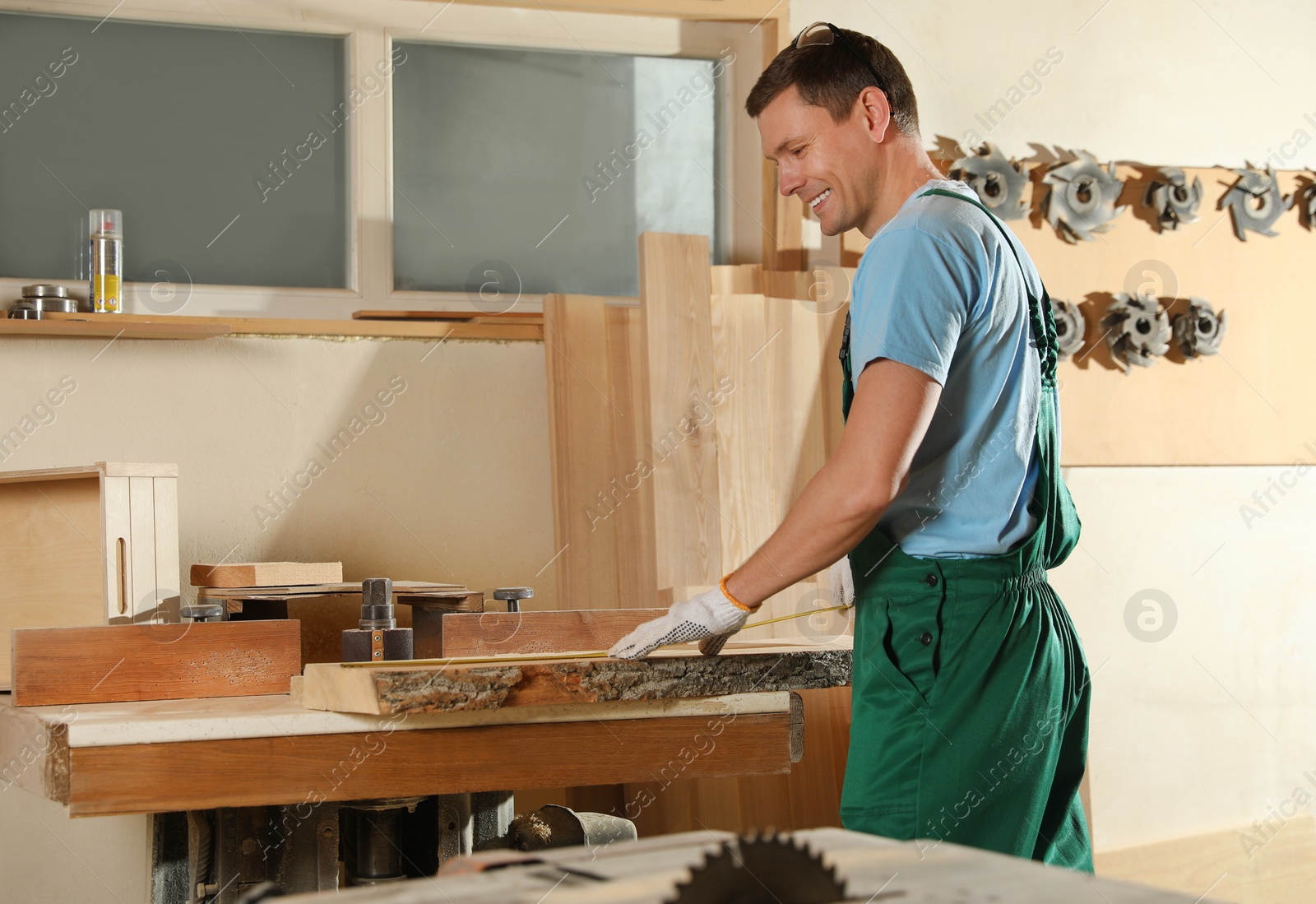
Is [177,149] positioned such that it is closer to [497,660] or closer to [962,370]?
[497,660]

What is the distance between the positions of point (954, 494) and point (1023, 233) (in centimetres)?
195

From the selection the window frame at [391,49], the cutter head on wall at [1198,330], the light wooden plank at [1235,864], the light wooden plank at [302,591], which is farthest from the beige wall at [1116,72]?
the light wooden plank at [1235,864]

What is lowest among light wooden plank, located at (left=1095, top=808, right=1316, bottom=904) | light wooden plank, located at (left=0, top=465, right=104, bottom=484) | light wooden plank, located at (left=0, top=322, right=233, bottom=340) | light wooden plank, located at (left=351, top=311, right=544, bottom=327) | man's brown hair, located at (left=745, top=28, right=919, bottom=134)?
light wooden plank, located at (left=1095, top=808, right=1316, bottom=904)

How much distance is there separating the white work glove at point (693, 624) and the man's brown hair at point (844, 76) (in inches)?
29.7

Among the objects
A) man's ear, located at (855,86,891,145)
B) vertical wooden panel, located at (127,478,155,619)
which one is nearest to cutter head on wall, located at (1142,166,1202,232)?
man's ear, located at (855,86,891,145)

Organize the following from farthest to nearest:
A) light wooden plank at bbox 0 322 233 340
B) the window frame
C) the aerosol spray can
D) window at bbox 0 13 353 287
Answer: the window frame → window at bbox 0 13 353 287 → the aerosol spray can → light wooden plank at bbox 0 322 233 340

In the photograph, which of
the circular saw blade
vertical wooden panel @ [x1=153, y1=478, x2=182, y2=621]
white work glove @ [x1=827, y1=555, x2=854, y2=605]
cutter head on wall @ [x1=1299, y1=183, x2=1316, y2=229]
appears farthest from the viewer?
cutter head on wall @ [x1=1299, y1=183, x2=1316, y2=229]

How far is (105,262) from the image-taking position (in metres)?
2.68

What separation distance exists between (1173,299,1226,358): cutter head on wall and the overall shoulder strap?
6.13 ft

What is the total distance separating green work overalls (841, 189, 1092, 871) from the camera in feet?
4.73

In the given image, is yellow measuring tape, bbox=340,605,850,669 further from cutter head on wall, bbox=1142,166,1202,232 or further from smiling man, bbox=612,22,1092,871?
cutter head on wall, bbox=1142,166,1202,232

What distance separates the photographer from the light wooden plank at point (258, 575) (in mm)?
2221

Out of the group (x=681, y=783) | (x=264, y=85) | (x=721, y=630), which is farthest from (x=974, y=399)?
(x=264, y=85)

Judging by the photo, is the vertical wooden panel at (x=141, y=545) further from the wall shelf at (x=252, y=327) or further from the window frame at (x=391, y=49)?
the window frame at (x=391, y=49)
